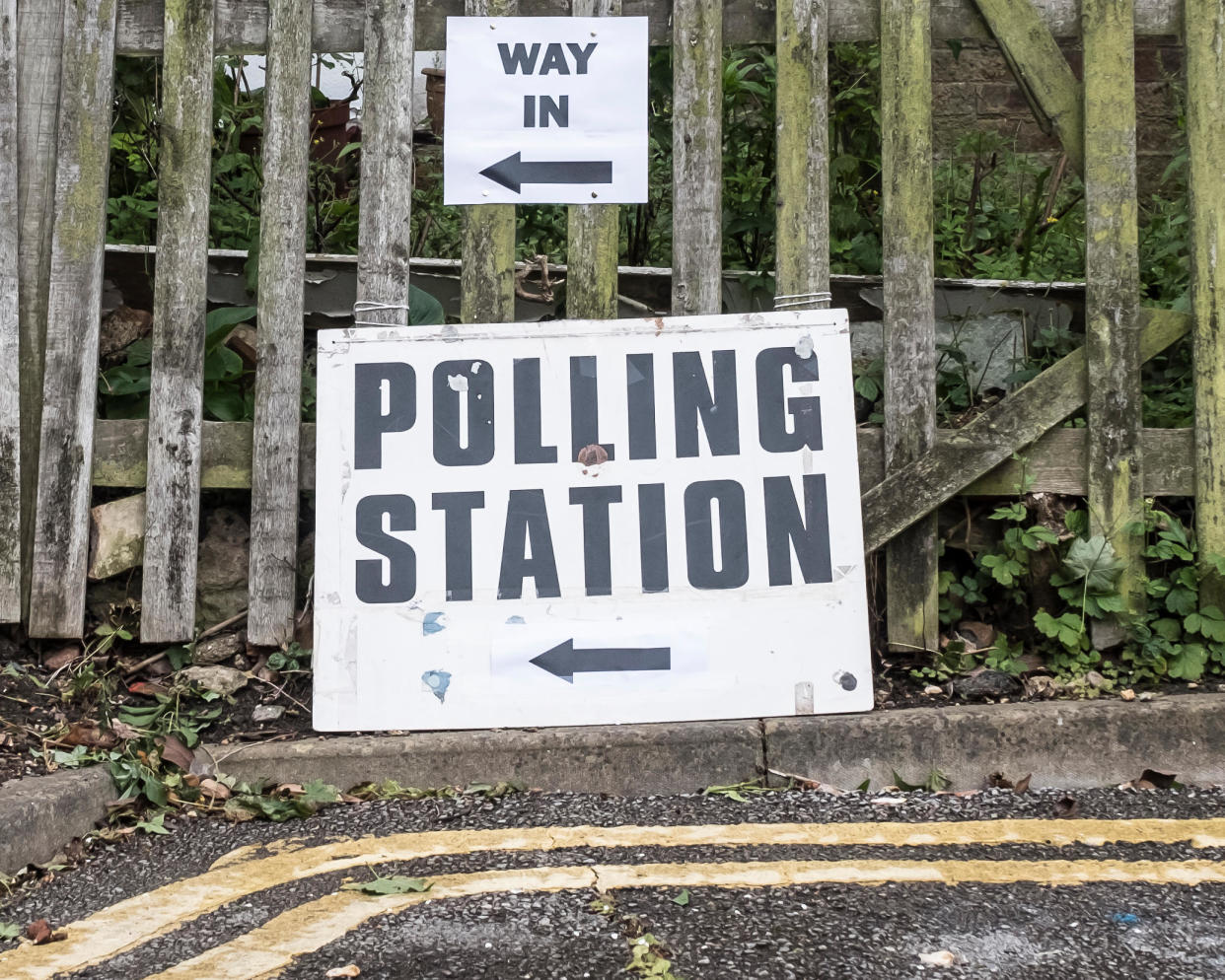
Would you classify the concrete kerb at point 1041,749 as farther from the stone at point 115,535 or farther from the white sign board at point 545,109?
the stone at point 115,535

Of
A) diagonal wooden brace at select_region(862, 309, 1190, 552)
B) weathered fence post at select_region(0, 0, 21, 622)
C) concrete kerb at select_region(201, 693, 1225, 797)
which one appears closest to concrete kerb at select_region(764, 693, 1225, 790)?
concrete kerb at select_region(201, 693, 1225, 797)

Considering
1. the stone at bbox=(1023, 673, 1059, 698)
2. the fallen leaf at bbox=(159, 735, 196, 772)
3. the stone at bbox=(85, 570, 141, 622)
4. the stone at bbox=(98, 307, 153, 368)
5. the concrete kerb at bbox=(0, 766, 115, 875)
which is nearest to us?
the concrete kerb at bbox=(0, 766, 115, 875)

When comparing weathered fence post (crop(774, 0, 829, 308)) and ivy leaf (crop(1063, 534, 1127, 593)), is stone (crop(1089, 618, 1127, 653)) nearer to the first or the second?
ivy leaf (crop(1063, 534, 1127, 593))

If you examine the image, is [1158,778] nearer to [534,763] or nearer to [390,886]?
[534,763]

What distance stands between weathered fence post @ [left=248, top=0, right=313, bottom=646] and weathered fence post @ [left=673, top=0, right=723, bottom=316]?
925mm

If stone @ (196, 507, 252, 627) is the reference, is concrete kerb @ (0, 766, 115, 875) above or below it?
below

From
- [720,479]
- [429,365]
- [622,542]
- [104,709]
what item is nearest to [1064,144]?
[720,479]

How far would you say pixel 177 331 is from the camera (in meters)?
2.85

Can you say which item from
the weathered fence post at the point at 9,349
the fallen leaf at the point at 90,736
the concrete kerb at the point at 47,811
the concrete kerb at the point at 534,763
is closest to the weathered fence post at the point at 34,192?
the weathered fence post at the point at 9,349

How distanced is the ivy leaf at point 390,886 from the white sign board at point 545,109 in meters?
1.63

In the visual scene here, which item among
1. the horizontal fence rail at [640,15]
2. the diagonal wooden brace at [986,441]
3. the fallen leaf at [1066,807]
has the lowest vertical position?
the fallen leaf at [1066,807]

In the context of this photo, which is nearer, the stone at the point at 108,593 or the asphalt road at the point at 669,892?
the asphalt road at the point at 669,892

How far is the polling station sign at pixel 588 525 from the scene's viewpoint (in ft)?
8.65

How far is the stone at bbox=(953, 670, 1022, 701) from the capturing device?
9.11ft
